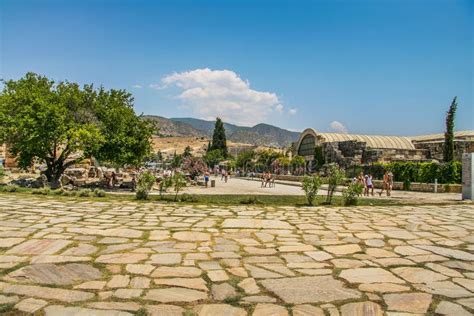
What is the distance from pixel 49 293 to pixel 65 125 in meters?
16.9

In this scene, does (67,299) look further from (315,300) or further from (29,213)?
(29,213)

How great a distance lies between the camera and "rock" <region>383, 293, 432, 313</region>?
272 cm

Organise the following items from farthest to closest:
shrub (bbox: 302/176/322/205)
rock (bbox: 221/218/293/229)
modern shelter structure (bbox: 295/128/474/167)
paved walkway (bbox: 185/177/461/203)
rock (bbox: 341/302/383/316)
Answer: modern shelter structure (bbox: 295/128/474/167), paved walkway (bbox: 185/177/461/203), shrub (bbox: 302/176/322/205), rock (bbox: 221/218/293/229), rock (bbox: 341/302/383/316)

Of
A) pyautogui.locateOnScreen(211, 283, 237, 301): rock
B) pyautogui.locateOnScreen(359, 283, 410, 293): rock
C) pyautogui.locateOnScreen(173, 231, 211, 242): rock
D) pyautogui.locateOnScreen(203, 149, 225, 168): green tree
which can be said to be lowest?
pyautogui.locateOnScreen(211, 283, 237, 301): rock

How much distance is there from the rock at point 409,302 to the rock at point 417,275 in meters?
0.41

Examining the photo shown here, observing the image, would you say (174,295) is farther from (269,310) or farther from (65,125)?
(65,125)

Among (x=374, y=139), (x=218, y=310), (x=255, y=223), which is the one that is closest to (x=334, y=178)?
(x=255, y=223)

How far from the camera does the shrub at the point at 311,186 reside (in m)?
10.3

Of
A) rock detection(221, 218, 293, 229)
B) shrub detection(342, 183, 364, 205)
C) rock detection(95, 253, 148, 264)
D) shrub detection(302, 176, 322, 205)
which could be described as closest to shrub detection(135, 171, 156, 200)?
shrub detection(302, 176, 322, 205)

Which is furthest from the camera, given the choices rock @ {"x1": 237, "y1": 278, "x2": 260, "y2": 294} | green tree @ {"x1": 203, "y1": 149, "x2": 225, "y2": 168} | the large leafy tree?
green tree @ {"x1": 203, "y1": 149, "x2": 225, "y2": 168}

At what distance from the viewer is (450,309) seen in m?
2.72

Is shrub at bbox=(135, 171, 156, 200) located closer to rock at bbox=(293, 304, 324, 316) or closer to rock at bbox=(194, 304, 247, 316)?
rock at bbox=(194, 304, 247, 316)

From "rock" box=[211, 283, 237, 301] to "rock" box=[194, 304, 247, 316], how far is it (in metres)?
0.14

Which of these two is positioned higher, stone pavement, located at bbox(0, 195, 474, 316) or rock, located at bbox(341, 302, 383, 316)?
stone pavement, located at bbox(0, 195, 474, 316)
